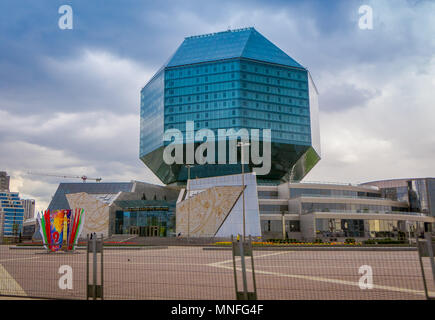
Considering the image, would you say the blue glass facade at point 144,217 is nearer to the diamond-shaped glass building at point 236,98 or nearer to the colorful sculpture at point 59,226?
the diamond-shaped glass building at point 236,98

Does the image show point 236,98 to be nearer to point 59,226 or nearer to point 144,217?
point 144,217

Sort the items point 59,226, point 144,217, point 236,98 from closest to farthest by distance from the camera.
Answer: point 59,226 → point 144,217 → point 236,98

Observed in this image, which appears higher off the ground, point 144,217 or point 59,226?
point 144,217

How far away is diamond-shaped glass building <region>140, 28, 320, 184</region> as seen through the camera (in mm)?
94062

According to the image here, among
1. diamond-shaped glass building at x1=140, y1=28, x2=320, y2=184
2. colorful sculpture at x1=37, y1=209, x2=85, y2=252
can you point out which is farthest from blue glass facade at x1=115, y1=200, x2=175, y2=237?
colorful sculpture at x1=37, y1=209, x2=85, y2=252

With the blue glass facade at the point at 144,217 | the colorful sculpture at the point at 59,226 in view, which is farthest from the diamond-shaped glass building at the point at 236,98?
the colorful sculpture at the point at 59,226

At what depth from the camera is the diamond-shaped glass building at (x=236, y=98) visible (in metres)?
94.1

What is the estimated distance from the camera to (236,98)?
93250 mm

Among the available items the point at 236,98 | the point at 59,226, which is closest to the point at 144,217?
the point at 236,98

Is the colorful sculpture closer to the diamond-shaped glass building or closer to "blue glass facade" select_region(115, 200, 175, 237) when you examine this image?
"blue glass facade" select_region(115, 200, 175, 237)

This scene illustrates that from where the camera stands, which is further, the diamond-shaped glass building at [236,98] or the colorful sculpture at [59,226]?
the diamond-shaped glass building at [236,98]

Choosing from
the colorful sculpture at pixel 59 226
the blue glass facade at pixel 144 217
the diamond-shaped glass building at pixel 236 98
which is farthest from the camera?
the diamond-shaped glass building at pixel 236 98

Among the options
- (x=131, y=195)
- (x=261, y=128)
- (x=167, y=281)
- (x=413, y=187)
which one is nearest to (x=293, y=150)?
(x=261, y=128)
